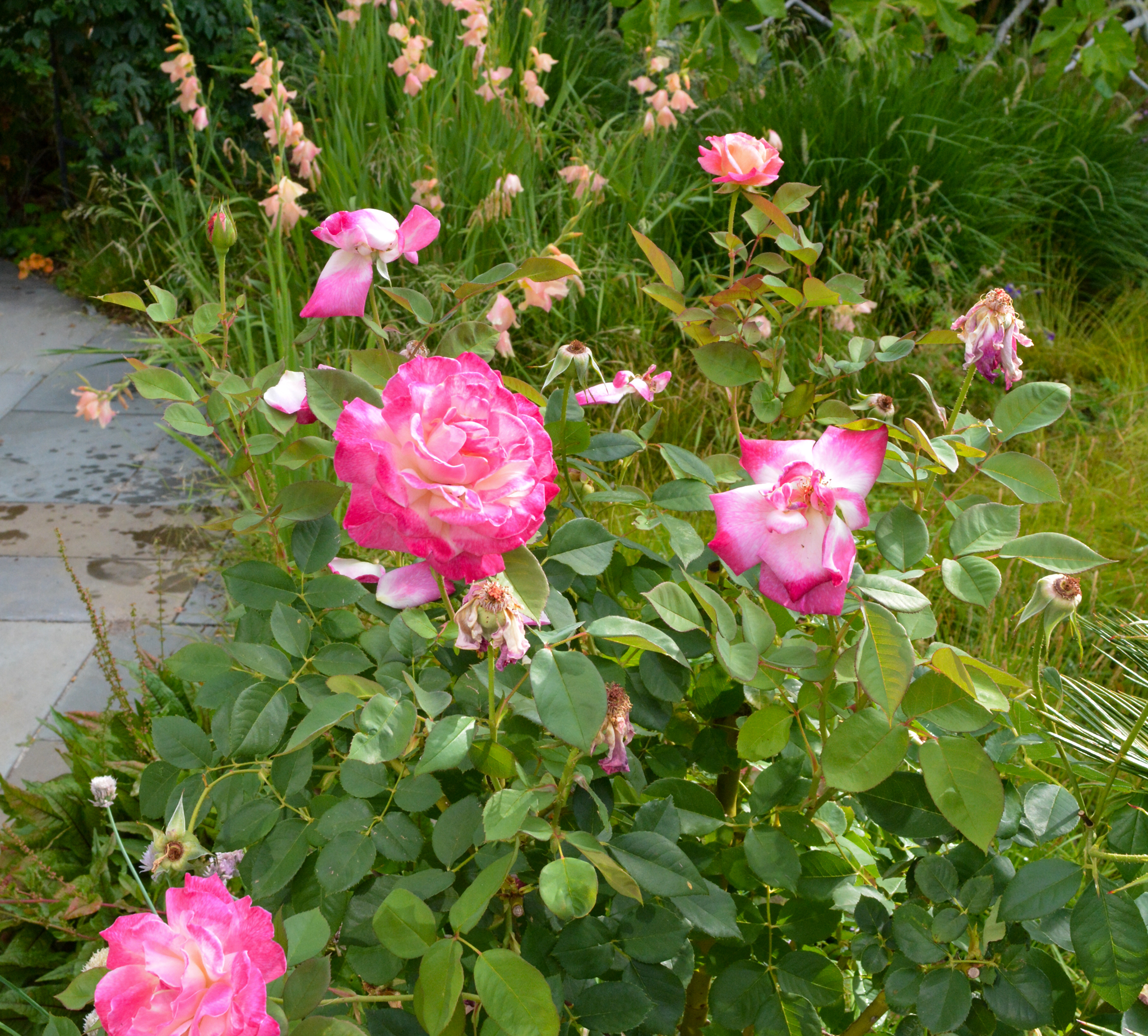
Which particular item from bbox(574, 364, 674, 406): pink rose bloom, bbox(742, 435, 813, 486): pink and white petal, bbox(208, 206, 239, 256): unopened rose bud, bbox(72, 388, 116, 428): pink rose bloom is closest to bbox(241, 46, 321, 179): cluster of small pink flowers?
bbox(72, 388, 116, 428): pink rose bloom

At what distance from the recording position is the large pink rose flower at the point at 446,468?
0.54 m

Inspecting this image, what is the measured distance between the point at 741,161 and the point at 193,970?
831mm

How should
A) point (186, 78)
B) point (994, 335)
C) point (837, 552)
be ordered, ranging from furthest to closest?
1. point (186, 78)
2. point (994, 335)
3. point (837, 552)

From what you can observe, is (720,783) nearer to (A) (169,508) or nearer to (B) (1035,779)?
(B) (1035,779)

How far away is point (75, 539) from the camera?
277cm

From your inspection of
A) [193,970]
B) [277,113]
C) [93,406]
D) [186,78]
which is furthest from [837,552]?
[186,78]

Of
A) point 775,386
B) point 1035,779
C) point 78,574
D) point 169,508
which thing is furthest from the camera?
point 169,508

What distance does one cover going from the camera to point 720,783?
971mm

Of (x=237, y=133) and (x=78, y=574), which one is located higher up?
(x=237, y=133)

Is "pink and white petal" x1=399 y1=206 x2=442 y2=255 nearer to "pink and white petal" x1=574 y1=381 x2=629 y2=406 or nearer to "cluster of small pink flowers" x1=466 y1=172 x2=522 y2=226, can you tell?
"pink and white petal" x1=574 y1=381 x2=629 y2=406

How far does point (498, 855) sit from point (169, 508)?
2.54 m

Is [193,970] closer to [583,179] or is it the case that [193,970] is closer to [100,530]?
[583,179]

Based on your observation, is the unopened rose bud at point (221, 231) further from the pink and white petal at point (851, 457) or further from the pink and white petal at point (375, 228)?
the pink and white petal at point (851, 457)

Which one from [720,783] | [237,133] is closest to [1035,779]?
[720,783]
